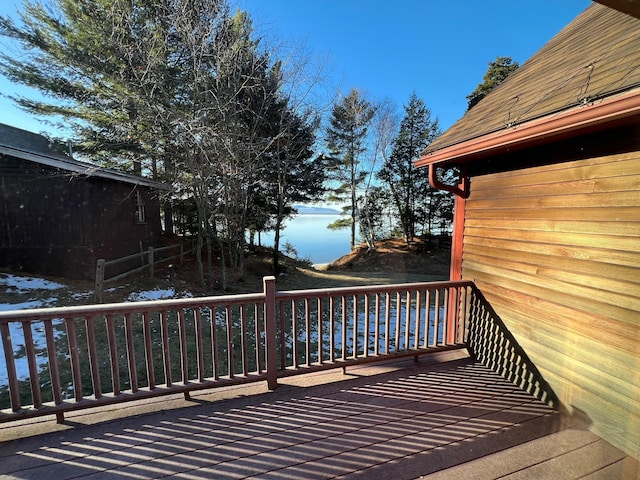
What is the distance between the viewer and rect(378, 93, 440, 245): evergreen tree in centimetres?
1616

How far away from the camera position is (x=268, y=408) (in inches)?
95.7

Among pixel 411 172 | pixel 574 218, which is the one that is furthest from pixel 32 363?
pixel 411 172

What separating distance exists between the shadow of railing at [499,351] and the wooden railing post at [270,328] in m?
2.24

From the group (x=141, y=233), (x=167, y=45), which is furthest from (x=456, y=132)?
(x=141, y=233)

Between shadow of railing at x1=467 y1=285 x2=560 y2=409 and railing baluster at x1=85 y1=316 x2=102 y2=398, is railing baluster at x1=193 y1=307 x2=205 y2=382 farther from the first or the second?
shadow of railing at x1=467 y1=285 x2=560 y2=409

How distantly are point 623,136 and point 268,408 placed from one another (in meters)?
3.26

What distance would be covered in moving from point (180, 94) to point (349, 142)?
31.4 ft

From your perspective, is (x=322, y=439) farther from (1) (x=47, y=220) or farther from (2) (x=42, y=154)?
(1) (x=47, y=220)

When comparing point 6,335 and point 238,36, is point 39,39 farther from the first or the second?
point 6,335

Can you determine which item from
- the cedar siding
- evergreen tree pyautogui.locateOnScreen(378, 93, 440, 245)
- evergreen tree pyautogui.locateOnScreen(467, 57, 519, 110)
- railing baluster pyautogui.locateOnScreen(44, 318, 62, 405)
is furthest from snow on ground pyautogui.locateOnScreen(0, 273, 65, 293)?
evergreen tree pyautogui.locateOnScreen(467, 57, 519, 110)

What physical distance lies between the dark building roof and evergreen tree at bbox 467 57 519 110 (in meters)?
15.1

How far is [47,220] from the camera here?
296 inches

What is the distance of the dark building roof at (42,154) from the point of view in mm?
6645

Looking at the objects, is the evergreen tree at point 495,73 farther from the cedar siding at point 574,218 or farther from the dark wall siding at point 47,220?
the dark wall siding at point 47,220
